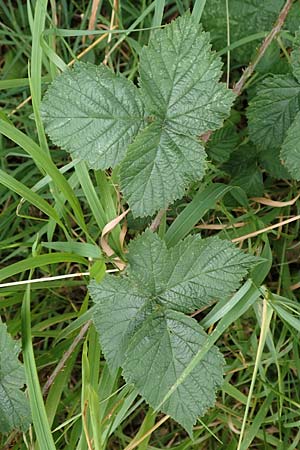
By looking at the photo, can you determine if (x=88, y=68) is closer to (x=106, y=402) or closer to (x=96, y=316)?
(x=96, y=316)

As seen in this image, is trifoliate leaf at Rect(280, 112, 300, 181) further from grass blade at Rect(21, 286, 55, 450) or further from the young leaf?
grass blade at Rect(21, 286, 55, 450)

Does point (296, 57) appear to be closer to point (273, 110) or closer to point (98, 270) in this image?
point (273, 110)

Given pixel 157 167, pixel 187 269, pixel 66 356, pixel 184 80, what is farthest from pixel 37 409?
pixel 184 80

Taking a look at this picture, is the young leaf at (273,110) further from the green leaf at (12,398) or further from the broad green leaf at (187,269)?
the green leaf at (12,398)

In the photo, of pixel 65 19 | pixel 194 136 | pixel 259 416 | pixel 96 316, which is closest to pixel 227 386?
pixel 259 416

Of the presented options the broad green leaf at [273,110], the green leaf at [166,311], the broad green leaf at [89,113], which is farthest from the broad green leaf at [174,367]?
the broad green leaf at [273,110]

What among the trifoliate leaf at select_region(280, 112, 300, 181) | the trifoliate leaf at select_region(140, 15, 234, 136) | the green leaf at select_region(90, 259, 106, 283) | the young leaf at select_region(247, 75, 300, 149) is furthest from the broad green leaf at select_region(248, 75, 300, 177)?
the green leaf at select_region(90, 259, 106, 283)
